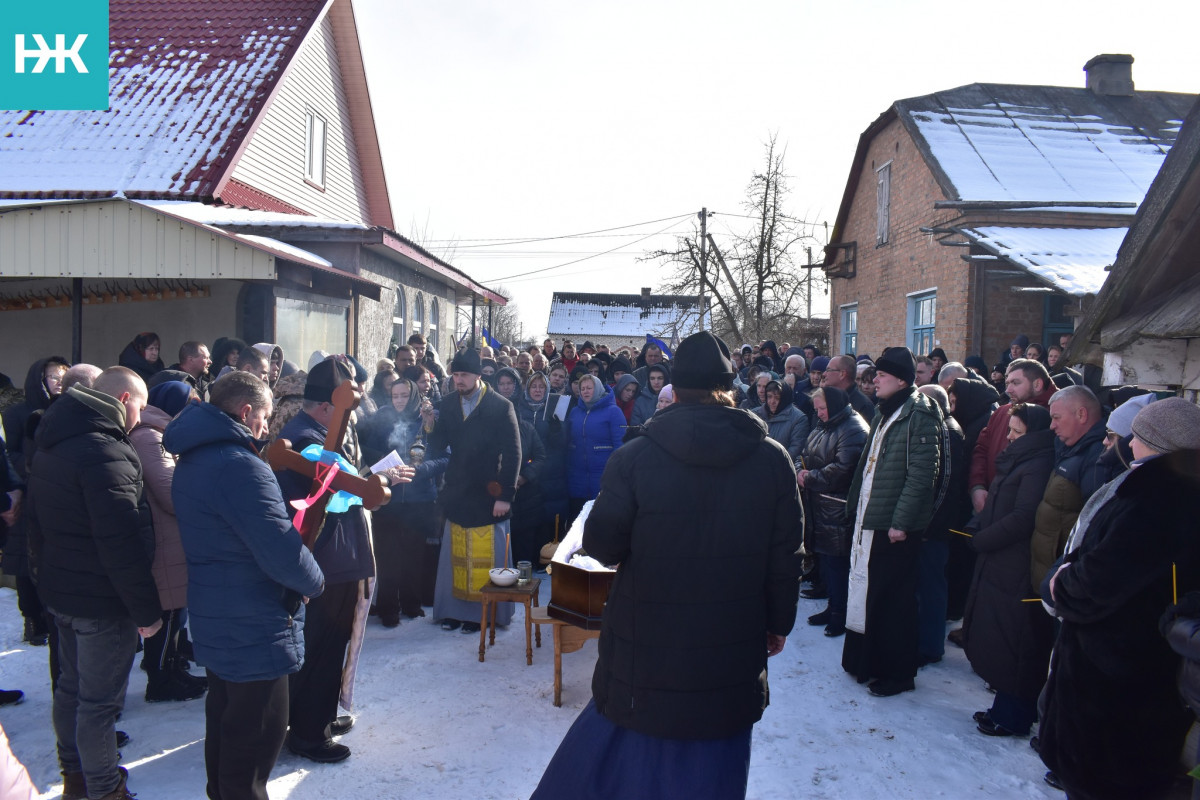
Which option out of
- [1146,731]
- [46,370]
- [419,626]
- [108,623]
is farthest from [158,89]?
[1146,731]

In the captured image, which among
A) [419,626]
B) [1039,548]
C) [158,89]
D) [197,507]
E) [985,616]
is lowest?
[419,626]

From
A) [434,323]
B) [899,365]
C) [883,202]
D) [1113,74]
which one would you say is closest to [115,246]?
[899,365]

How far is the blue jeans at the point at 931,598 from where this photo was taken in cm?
515

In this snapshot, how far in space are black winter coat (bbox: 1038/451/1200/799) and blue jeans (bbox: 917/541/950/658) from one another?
226 cm

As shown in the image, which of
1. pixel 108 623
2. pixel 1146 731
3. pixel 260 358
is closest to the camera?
pixel 1146 731

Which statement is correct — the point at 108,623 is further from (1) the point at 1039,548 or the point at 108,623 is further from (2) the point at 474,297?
(2) the point at 474,297

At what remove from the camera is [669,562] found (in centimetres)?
261

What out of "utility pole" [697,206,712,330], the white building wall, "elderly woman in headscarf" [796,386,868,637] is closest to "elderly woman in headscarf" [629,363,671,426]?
"elderly woman in headscarf" [796,386,868,637]

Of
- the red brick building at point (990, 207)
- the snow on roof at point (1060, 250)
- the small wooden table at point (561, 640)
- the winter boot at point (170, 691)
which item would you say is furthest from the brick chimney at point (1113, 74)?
the winter boot at point (170, 691)

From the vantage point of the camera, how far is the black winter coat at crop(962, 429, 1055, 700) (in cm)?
413

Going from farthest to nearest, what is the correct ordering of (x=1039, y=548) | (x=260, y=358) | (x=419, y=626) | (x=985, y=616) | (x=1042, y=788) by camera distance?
(x=419, y=626) → (x=260, y=358) → (x=985, y=616) → (x=1039, y=548) → (x=1042, y=788)

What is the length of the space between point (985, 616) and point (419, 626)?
12.6 feet

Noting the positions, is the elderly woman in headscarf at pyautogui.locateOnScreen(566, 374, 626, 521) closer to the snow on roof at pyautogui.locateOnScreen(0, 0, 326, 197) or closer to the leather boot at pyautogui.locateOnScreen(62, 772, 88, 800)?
the leather boot at pyautogui.locateOnScreen(62, 772, 88, 800)

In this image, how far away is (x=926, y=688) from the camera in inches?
191
